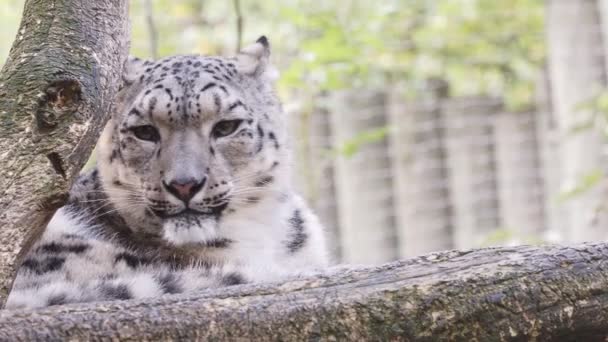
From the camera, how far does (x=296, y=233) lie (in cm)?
251

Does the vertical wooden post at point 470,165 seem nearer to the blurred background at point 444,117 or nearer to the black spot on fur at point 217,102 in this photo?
the blurred background at point 444,117

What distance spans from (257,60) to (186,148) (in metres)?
0.50

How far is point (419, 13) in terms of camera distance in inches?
261

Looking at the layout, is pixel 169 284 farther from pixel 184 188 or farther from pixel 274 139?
pixel 274 139

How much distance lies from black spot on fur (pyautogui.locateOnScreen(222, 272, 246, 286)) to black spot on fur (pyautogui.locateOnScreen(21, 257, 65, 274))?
0.33 metres

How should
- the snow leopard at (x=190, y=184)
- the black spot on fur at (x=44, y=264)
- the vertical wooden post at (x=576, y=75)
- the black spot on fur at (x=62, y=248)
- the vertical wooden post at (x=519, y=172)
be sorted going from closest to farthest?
the black spot on fur at (x=44, y=264), the black spot on fur at (x=62, y=248), the snow leopard at (x=190, y=184), the vertical wooden post at (x=576, y=75), the vertical wooden post at (x=519, y=172)

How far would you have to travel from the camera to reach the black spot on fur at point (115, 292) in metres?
1.66

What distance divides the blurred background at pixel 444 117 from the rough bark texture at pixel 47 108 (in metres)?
3.39

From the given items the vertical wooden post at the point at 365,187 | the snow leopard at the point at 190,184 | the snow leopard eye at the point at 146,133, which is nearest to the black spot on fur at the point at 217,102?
the snow leopard at the point at 190,184

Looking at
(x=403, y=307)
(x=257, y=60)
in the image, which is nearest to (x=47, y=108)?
(x=403, y=307)

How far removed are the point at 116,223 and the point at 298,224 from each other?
1.48 ft

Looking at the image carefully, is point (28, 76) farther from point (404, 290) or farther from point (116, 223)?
point (116, 223)

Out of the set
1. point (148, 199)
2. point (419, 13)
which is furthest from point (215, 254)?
point (419, 13)

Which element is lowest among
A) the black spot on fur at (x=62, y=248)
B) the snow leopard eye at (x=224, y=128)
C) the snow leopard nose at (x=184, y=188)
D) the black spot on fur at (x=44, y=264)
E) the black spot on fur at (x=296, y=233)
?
the black spot on fur at (x=296, y=233)
